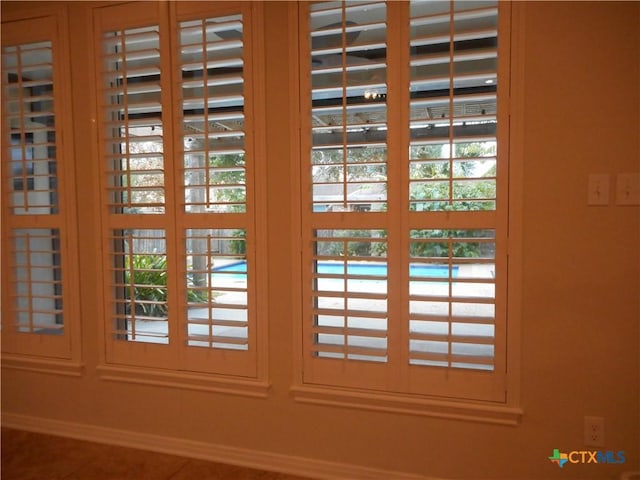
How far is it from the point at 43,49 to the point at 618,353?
302 cm

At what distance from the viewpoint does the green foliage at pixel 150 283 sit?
6.78 ft

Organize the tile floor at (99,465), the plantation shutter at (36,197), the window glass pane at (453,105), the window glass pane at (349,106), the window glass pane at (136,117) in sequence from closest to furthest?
the window glass pane at (453,105) < the window glass pane at (349,106) < the tile floor at (99,465) < the window glass pane at (136,117) < the plantation shutter at (36,197)

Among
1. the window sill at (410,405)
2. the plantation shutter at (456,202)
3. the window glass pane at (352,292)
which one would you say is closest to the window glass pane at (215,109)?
the window glass pane at (352,292)

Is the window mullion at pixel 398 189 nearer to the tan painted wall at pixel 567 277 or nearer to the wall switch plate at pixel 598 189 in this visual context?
the tan painted wall at pixel 567 277

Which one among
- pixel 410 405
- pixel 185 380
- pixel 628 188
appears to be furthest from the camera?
pixel 185 380

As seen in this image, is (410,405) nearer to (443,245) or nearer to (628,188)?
(443,245)

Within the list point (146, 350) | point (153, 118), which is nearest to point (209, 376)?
point (146, 350)

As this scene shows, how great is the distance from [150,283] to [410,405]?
1385 millimetres

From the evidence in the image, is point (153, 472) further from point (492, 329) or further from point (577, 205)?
point (577, 205)

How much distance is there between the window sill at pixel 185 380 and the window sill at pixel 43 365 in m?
0.16

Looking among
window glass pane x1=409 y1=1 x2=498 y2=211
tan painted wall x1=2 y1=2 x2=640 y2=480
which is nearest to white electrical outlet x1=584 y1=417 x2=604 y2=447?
tan painted wall x1=2 y1=2 x2=640 y2=480

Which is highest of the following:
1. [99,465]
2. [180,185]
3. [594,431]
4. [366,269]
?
[180,185]

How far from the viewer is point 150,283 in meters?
2.10

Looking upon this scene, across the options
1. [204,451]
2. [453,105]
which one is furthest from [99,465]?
[453,105]
